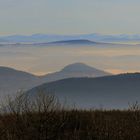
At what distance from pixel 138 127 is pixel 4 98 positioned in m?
4.04

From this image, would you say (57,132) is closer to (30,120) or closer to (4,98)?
(30,120)

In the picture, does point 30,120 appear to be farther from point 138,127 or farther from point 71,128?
point 138,127

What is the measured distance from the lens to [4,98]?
55.1ft

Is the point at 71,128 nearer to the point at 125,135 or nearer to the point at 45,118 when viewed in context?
the point at 45,118

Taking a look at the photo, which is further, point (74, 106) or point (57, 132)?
point (74, 106)

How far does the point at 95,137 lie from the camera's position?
1515 centimetres

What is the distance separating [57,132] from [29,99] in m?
1.57

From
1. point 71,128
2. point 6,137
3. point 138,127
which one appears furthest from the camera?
point 71,128

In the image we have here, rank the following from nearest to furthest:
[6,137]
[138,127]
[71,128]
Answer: [6,137], [138,127], [71,128]

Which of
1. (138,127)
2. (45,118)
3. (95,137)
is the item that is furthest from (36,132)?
(138,127)

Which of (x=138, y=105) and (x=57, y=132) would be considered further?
(x=138, y=105)

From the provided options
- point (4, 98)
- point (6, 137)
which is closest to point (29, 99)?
point (4, 98)

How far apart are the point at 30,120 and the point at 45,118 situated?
1.87ft

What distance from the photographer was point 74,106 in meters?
17.2
